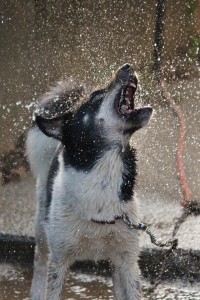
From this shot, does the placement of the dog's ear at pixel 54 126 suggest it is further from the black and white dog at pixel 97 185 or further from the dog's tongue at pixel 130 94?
the dog's tongue at pixel 130 94

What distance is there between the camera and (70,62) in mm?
8711

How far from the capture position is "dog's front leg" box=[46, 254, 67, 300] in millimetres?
4449

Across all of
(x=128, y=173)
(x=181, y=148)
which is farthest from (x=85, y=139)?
(x=181, y=148)

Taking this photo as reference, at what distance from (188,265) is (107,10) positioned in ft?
16.1

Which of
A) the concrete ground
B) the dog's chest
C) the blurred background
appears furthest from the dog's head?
the blurred background

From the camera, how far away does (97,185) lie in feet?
14.1

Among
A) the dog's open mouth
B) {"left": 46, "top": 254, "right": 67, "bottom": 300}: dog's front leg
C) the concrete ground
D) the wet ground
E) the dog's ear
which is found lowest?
the wet ground

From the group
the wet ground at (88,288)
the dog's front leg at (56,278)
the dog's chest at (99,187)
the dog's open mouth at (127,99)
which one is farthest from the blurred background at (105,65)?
the dog's open mouth at (127,99)

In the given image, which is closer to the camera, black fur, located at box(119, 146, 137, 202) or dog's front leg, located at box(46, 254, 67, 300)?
black fur, located at box(119, 146, 137, 202)

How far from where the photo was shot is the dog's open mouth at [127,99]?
4258 millimetres

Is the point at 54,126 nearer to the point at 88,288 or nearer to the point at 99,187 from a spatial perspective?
the point at 99,187

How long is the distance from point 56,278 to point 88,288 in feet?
2.52

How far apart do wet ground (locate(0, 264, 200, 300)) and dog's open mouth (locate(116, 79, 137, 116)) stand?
50.5 inches

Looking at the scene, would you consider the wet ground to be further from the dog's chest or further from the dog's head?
the dog's head
